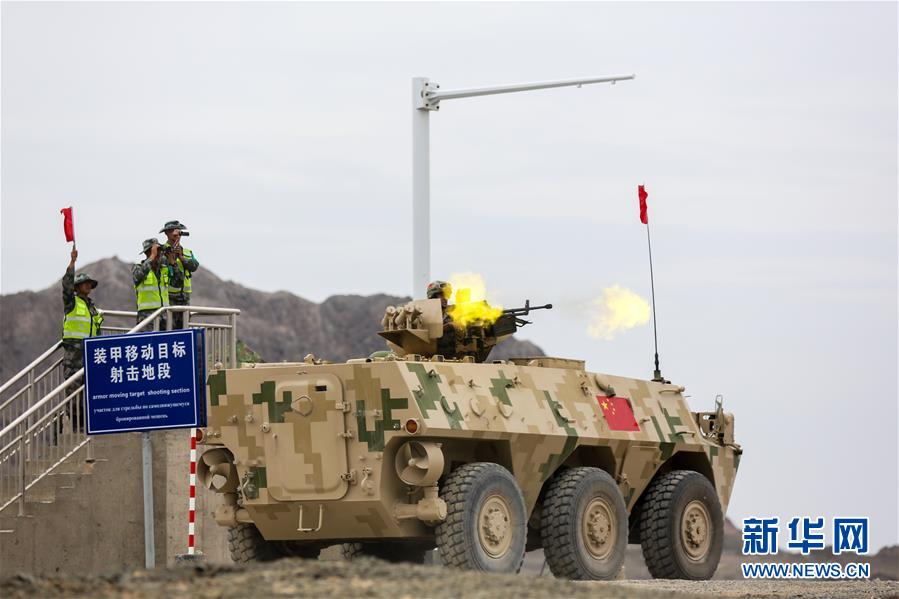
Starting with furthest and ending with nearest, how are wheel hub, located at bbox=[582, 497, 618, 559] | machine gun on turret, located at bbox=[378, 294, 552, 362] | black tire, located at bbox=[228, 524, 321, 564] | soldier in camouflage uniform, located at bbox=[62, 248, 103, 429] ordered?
soldier in camouflage uniform, located at bbox=[62, 248, 103, 429] < machine gun on turret, located at bbox=[378, 294, 552, 362] < wheel hub, located at bbox=[582, 497, 618, 559] < black tire, located at bbox=[228, 524, 321, 564]

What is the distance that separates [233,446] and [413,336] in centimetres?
260

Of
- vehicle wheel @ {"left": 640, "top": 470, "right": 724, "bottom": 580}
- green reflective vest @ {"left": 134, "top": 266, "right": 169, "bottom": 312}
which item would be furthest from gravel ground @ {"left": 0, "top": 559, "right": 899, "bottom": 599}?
green reflective vest @ {"left": 134, "top": 266, "right": 169, "bottom": 312}

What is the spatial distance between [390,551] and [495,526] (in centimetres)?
295

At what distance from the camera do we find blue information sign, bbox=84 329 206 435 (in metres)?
16.3

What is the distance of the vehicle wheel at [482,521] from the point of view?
1573cm

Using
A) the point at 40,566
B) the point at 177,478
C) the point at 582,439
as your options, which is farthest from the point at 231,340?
the point at 582,439

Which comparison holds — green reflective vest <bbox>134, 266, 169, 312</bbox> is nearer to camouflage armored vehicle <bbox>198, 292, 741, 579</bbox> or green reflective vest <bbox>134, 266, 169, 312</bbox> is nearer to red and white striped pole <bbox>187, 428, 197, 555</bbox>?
red and white striped pole <bbox>187, 428, 197, 555</bbox>

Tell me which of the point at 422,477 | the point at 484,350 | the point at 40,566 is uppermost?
the point at 484,350

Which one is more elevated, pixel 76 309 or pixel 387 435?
pixel 76 309

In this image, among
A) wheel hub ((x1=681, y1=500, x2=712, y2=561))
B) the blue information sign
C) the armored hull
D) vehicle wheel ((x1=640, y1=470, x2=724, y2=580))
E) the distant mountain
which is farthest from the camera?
the distant mountain

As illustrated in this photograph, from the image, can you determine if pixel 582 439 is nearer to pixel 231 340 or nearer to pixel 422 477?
pixel 422 477

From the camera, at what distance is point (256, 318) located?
196ft

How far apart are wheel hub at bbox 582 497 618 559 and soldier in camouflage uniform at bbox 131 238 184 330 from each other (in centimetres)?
604

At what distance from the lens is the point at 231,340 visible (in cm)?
2109
